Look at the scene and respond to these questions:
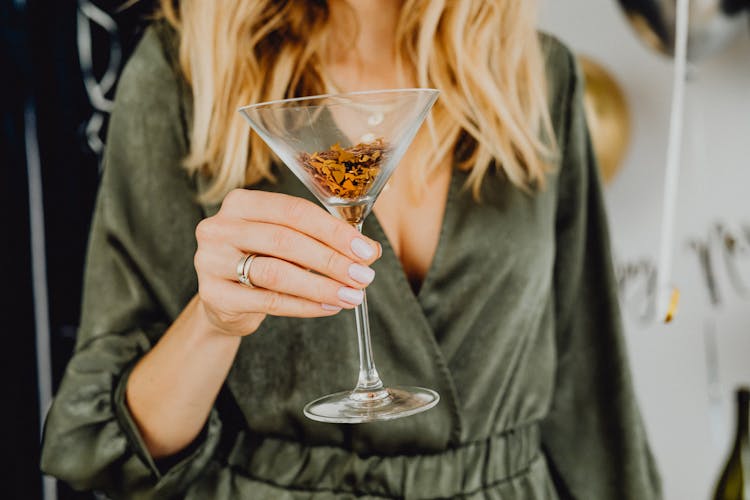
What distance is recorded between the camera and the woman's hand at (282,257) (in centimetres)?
65

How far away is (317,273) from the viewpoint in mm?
913

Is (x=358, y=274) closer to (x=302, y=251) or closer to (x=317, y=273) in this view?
(x=302, y=251)

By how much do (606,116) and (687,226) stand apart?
0.40 m

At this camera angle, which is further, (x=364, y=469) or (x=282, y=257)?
(x=364, y=469)

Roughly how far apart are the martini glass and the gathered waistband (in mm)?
268

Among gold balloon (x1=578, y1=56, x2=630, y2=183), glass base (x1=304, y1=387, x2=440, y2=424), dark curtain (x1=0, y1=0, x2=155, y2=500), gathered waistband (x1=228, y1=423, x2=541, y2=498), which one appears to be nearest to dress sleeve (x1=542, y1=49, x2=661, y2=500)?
gathered waistband (x1=228, y1=423, x2=541, y2=498)

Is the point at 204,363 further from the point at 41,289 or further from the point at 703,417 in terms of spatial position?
the point at 703,417

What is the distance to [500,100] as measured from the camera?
1.06 metres

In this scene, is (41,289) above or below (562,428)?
above

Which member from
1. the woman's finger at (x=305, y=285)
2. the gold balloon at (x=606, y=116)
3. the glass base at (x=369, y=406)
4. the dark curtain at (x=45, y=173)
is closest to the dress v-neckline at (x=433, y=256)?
the glass base at (x=369, y=406)

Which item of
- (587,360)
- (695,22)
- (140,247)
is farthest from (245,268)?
(695,22)

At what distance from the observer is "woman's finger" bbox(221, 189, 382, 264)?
65 cm

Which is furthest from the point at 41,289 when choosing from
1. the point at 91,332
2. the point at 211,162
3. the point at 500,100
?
the point at 500,100

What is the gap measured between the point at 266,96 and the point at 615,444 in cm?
72
